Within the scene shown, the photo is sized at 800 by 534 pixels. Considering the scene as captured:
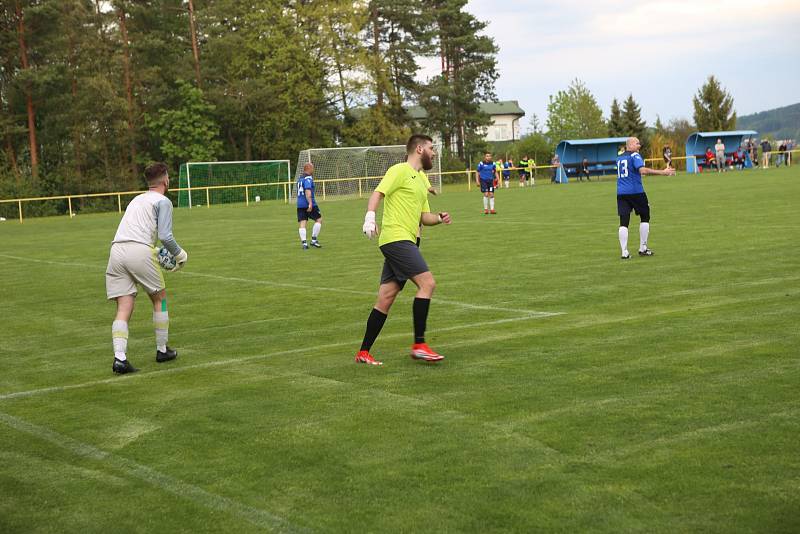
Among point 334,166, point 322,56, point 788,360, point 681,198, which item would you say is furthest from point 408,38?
point 788,360

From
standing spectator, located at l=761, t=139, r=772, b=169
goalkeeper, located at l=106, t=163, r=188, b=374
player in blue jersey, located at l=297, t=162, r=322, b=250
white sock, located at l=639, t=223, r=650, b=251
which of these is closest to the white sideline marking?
goalkeeper, located at l=106, t=163, r=188, b=374

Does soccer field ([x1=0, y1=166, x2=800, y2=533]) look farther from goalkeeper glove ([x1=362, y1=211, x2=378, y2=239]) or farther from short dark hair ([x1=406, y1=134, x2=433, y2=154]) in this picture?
short dark hair ([x1=406, y1=134, x2=433, y2=154])

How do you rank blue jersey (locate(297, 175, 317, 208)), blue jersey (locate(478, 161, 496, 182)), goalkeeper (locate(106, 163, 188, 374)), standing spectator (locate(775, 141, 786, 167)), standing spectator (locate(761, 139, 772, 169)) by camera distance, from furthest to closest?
standing spectator (locate(775, 141, 786, 167)), standing spectator (locate(761, 139, 772, 169)), blue jersey (locate(478, 161, 496, 182)), blue jersey (locate(297, 175, 317, 208)), goalkeeper (locate(106, 163, 188, 374))

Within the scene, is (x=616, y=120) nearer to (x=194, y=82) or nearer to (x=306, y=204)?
(x=194, y=82)

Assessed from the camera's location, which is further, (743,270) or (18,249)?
(18,249)

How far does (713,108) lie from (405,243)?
8564 centimetres

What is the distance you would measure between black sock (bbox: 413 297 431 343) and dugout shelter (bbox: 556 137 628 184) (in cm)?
5349

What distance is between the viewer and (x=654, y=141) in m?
76.4

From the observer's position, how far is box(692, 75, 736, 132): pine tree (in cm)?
8800

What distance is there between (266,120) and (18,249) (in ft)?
151

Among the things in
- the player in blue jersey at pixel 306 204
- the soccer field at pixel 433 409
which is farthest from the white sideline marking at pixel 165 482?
the player in blue jersey at pixel 306 204

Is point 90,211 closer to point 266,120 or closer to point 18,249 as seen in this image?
point 266,120

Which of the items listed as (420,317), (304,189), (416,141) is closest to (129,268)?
(420,317)

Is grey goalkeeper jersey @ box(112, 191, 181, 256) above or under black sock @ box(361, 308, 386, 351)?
above
